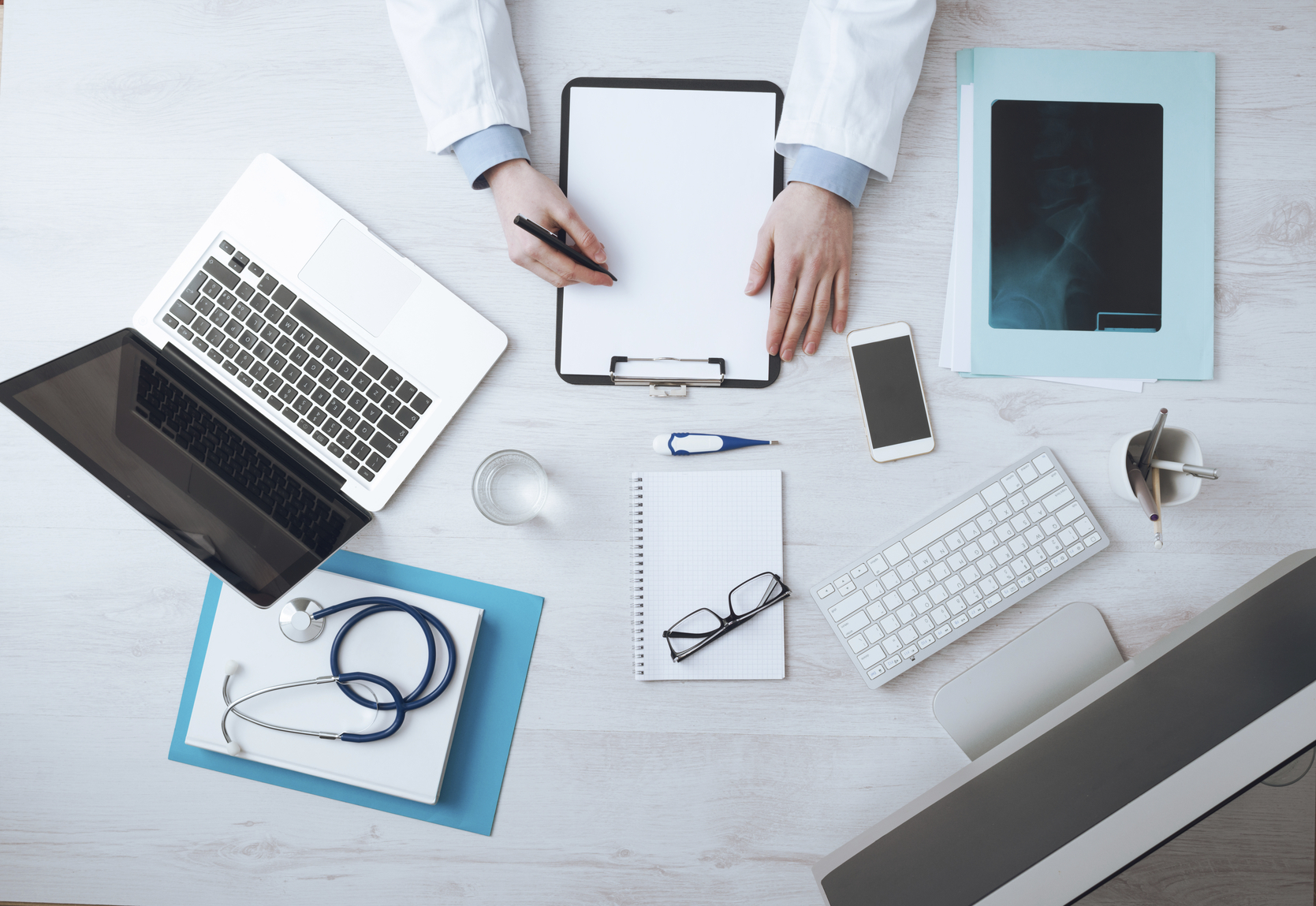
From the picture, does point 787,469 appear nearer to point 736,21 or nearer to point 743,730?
point 743,730

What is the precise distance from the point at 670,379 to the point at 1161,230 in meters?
0.65

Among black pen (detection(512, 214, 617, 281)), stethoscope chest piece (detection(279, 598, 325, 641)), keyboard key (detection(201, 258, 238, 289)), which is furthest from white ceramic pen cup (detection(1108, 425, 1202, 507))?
keyboard key (detection(201, 258, 238, 289))

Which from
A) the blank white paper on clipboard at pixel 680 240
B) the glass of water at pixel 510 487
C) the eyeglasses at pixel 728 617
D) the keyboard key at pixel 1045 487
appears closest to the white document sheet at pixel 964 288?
the keyboard key at pixel 1045 487

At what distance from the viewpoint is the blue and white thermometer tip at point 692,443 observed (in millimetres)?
936

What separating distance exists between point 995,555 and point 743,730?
1.25ft

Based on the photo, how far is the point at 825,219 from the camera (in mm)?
924

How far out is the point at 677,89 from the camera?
952mm

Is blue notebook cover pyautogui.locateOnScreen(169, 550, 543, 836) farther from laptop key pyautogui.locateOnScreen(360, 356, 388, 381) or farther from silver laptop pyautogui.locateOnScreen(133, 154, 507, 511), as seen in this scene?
laptop key pyautogui.locateOnScreen(360, 356, 388, 381)

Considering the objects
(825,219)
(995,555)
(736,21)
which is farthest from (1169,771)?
(736,21)

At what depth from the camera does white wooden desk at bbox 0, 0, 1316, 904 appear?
93cm

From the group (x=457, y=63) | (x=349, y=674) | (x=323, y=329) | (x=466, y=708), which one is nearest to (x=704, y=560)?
(x=466, y=708)

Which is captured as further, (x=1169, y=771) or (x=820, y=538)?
(x=820, y=538)

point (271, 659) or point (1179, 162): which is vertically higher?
point (1179, 162)

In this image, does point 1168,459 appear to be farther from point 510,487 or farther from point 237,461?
point 237,461
